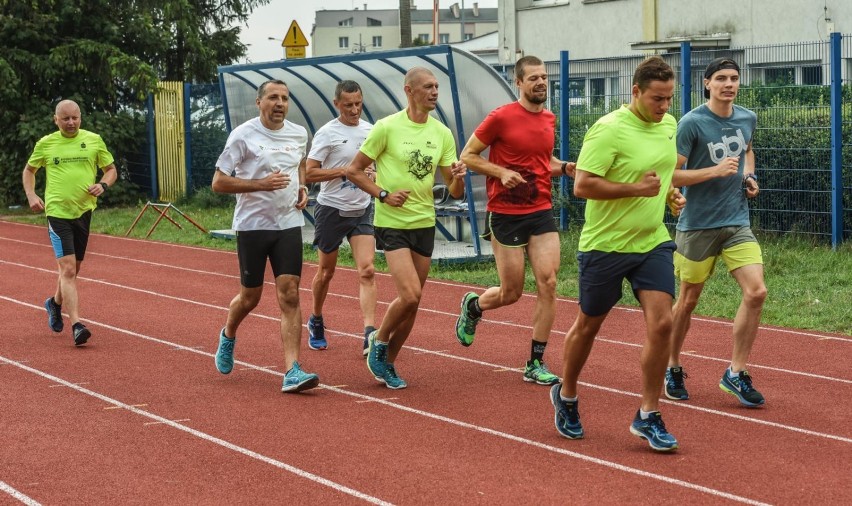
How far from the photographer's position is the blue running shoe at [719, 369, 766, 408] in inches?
317

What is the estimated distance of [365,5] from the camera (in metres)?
156

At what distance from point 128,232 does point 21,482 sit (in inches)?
664

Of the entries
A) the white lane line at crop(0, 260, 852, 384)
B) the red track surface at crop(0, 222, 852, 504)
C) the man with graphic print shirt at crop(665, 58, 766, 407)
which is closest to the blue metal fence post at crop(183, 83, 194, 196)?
the white lane line at crop(0, 260, 852, 384)

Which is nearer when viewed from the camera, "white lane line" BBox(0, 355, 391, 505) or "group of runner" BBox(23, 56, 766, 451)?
"white lane line" BBox(0, 355, 391, 505)

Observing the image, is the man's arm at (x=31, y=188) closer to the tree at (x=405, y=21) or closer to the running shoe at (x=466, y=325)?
the running shoe at (x=466, y=325)

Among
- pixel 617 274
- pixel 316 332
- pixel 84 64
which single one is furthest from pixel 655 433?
pixel 84 64

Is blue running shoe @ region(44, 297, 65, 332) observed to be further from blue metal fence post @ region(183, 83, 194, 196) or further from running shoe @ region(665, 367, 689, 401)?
blue metal fence post @ region(183, 83, 194, 196)

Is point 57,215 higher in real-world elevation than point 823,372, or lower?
higher

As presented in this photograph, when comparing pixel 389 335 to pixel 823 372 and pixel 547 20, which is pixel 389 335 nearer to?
pixel 823 372

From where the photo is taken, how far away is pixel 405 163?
880cm

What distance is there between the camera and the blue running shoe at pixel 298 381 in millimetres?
8617

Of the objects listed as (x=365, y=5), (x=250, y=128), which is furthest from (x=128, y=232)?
(x=365, y=5)

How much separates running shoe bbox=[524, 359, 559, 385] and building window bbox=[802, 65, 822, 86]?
25.8 feet

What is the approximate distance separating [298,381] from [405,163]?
5.20ft
